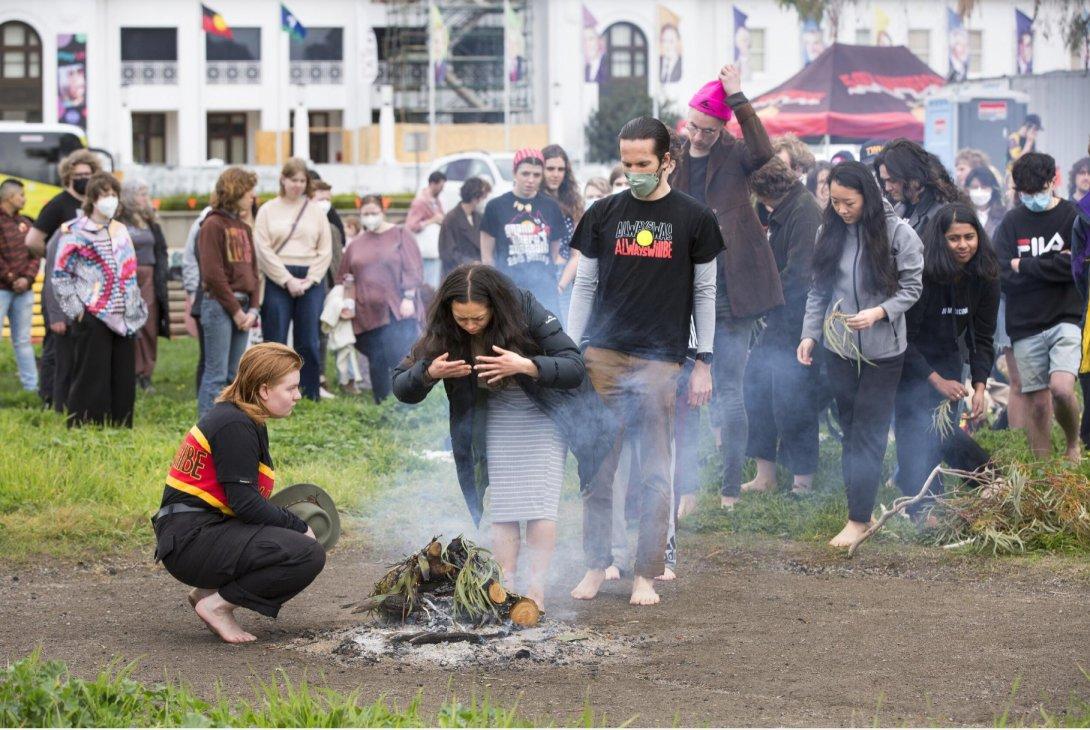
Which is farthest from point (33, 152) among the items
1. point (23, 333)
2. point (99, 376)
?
point (99, 376)

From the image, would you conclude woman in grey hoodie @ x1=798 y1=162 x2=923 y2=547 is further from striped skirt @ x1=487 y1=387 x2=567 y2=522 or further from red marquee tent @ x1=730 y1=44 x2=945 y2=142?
red marquee tent @ x1=730 y1=44 x2=945 y2=142

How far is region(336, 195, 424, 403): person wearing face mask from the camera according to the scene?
12.4 meters

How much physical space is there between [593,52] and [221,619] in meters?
49.6

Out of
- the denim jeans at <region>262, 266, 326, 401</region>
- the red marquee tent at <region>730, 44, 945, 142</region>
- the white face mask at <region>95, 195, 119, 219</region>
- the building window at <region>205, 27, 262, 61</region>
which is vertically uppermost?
the building window at <region>205, 27, 262, 61</region>

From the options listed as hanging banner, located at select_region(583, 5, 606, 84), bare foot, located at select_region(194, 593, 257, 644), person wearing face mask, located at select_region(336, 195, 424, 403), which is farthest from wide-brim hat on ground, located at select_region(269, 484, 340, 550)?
hanging banner, located at select_region(583, 5, 606, 84)

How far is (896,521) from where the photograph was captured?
26.7 feet

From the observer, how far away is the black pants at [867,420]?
7.51m

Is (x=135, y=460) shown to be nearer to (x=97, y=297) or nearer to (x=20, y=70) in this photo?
(x=97, y=297)

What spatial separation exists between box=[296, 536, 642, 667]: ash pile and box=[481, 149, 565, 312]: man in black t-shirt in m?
4.13

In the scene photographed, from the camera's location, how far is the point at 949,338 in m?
8.05

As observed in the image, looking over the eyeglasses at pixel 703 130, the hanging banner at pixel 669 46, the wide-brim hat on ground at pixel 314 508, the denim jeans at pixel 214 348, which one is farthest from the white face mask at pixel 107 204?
the hanging banner at pixel 669 46

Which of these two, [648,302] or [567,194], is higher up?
[567,194]

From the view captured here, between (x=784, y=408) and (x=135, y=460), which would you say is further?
(x=135, y=460)

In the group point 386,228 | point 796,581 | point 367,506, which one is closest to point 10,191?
point 386,228
